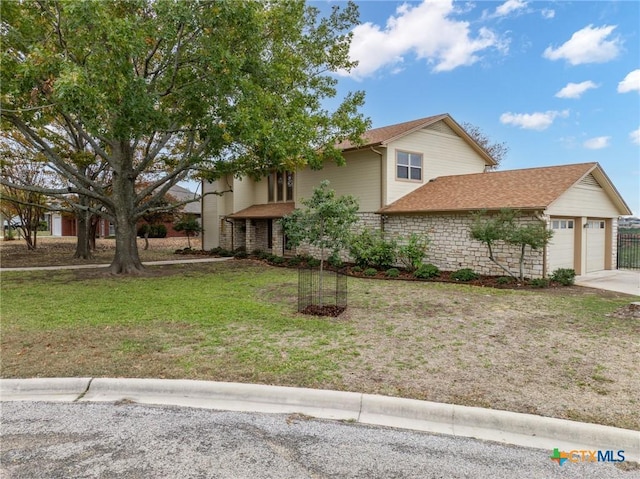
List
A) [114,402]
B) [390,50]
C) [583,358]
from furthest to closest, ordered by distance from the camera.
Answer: [390,50], [583,358], [114,402]

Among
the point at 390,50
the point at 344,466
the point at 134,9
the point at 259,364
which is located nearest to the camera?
the point at 344,466

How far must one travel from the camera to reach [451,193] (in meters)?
15.1

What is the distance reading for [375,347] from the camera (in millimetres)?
5566

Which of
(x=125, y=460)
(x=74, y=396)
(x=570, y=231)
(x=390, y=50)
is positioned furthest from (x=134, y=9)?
(x=570, y=231)

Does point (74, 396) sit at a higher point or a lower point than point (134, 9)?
lower

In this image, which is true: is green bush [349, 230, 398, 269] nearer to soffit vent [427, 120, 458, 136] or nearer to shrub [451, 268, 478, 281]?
shrub [451, 268, 478, 281]

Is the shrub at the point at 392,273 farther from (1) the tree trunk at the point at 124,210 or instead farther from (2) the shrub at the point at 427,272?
(1) the tree trunk at the point at 124,210

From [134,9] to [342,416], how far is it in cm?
1261

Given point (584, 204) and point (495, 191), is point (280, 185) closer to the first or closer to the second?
point (495, 191)

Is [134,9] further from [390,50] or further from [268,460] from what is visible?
[268,460]

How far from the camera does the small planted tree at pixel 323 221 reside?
8039 mm

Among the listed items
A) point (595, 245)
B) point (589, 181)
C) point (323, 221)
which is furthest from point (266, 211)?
point (595, 245)

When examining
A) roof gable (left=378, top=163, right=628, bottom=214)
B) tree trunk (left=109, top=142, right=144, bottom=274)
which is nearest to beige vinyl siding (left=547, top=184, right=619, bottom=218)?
roof gable (left=378, top=163, right=628, bottom=214)

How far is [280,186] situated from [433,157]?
342 inches
